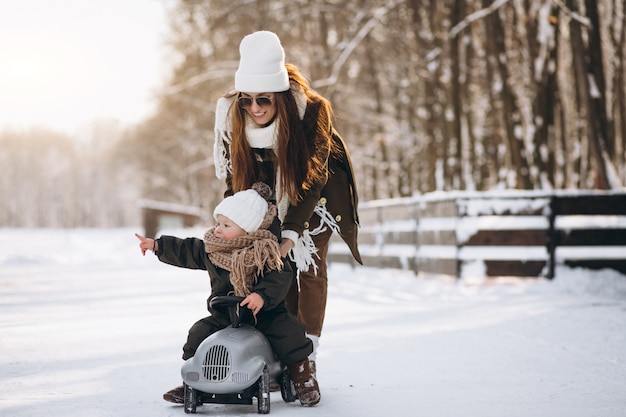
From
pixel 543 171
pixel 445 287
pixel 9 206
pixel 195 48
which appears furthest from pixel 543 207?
pixel 9 206

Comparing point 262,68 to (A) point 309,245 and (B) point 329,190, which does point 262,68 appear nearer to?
(B) point 329,190

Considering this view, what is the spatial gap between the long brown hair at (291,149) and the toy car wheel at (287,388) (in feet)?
2.72

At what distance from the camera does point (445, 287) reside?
420 inches

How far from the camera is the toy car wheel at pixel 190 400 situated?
3846 millimetres

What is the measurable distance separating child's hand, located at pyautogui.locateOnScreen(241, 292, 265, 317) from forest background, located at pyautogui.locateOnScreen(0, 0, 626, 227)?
5.00m

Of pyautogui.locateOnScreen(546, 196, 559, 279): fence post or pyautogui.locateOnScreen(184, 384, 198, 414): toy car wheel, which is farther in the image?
pyautogui.locateOnScreen(546, 196, 559, 279): fence post

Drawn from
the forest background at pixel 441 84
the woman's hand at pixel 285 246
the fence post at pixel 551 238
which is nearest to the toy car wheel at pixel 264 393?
the woman's hand at pixel 285 246

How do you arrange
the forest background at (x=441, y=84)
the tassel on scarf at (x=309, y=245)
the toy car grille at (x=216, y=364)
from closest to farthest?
1. the toy car grille at (x=216, y=364)
2. the tassel on scarf at (x=309, y=245)
3. the forest background at (x=441, y=84)

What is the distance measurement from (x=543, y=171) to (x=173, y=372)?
11.2 meters

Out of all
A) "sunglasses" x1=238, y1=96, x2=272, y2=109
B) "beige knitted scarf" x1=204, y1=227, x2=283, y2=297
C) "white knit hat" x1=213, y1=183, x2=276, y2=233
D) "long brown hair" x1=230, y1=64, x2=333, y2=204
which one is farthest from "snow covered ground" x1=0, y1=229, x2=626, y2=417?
"sunglasses" x1=238, y1=96, x2=272, y2=109

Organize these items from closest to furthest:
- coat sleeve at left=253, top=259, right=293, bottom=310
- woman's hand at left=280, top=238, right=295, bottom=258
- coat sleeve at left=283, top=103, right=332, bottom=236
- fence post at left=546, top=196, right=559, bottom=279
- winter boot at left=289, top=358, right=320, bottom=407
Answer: coat sleeve at left=253, top=259, right=293, bottom=310, winter boot at left=289, top=358, right=320, bottom=407, woman's hand at left=280, top=238, right=295, bottom=258, coat sleeve at left=283, top=103, right=332, bottom=236, fence post at left=546, top=196, right=559, bottom=279

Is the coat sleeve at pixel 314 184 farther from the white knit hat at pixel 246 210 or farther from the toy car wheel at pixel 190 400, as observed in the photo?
the toy car wheel at pixel 190 400

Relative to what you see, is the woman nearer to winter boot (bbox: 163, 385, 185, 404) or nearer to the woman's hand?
the woman's hand

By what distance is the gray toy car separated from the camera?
3.79 metres
